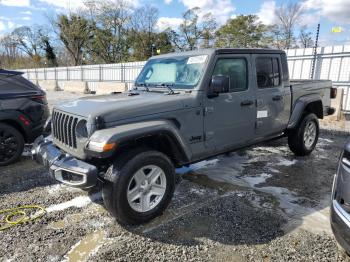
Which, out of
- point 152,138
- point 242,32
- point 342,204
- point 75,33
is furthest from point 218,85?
point 75,33

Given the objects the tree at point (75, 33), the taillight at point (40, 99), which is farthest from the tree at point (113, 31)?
the taillight at point (40, 99)

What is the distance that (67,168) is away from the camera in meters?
3.05

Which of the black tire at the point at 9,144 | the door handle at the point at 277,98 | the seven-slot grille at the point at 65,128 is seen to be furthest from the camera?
the black tire at the point at 9,144

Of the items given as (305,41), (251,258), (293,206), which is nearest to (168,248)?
(251,258)

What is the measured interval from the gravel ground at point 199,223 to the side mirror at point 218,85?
1.44m

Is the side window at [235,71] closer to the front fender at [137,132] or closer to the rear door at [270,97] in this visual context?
the rear door at [270,97]

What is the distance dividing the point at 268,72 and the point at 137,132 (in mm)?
2759

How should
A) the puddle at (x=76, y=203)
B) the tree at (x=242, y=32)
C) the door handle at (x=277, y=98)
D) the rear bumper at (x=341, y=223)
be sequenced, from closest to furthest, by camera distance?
the rear bumper at (x=341, y=223), the puddle at (x=76, y=203), the door handle at (x=277, y=98), the tree at (x=242, y=32)

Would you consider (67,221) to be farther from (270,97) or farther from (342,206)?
(270,97)

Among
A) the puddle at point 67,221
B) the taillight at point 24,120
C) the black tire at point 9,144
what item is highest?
the taillight at point 24,120

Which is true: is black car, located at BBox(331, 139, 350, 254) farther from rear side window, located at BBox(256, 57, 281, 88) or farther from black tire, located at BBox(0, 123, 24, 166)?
black tire, located at BBox(0, 123, 24, 166)

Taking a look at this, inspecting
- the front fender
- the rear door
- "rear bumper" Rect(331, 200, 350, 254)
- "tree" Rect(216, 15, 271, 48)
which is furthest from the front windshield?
"tree" Rect(216, 15, 271, 48)

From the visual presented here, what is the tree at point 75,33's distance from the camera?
4538 centimetres

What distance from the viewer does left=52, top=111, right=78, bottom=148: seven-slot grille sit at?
10.7 ft
